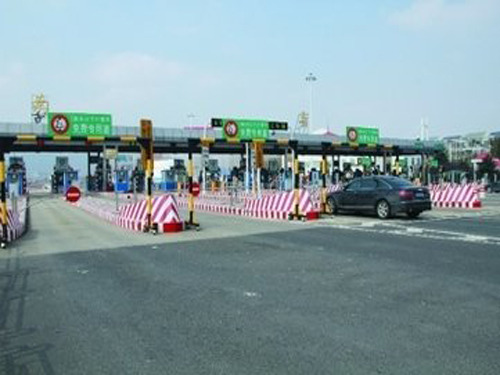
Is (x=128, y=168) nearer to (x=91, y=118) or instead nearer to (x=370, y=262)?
(x=91, y=118)

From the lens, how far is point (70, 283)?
8945 millimetres

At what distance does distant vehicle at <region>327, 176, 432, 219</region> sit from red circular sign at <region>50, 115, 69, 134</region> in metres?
29.2

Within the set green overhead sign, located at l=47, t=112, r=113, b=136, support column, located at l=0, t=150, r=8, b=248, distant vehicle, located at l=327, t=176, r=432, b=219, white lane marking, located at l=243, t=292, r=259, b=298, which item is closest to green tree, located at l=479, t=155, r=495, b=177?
green overhead sign, located at l=47, t=112, r=113, b=136

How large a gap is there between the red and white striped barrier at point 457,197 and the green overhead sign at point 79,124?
28474mm

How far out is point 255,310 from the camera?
6918 mm

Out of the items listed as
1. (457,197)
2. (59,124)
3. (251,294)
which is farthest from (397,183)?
(59,124)

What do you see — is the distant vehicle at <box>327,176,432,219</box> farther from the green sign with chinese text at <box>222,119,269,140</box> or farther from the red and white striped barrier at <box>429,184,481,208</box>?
the green sign with chinese text at <box>222,119,269,140</box>

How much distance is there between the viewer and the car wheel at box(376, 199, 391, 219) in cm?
2008

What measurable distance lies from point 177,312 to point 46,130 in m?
48.4

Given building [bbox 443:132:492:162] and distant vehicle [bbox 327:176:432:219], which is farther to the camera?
building [bbox 443:132:492:162]

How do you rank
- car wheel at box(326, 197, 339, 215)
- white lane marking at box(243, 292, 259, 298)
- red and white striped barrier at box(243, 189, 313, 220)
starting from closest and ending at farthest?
white lane marking at box(243, 292, 259, 298), red and white striped barrier at box(243, 189, 313, 220), car wheel at box(326, 197, 339, 215)

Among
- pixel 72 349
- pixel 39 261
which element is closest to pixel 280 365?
pixel 72 349

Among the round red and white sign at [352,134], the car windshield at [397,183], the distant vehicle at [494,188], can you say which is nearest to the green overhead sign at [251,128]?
the round red and white sign at [352,134]

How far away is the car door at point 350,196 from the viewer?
21406mm
